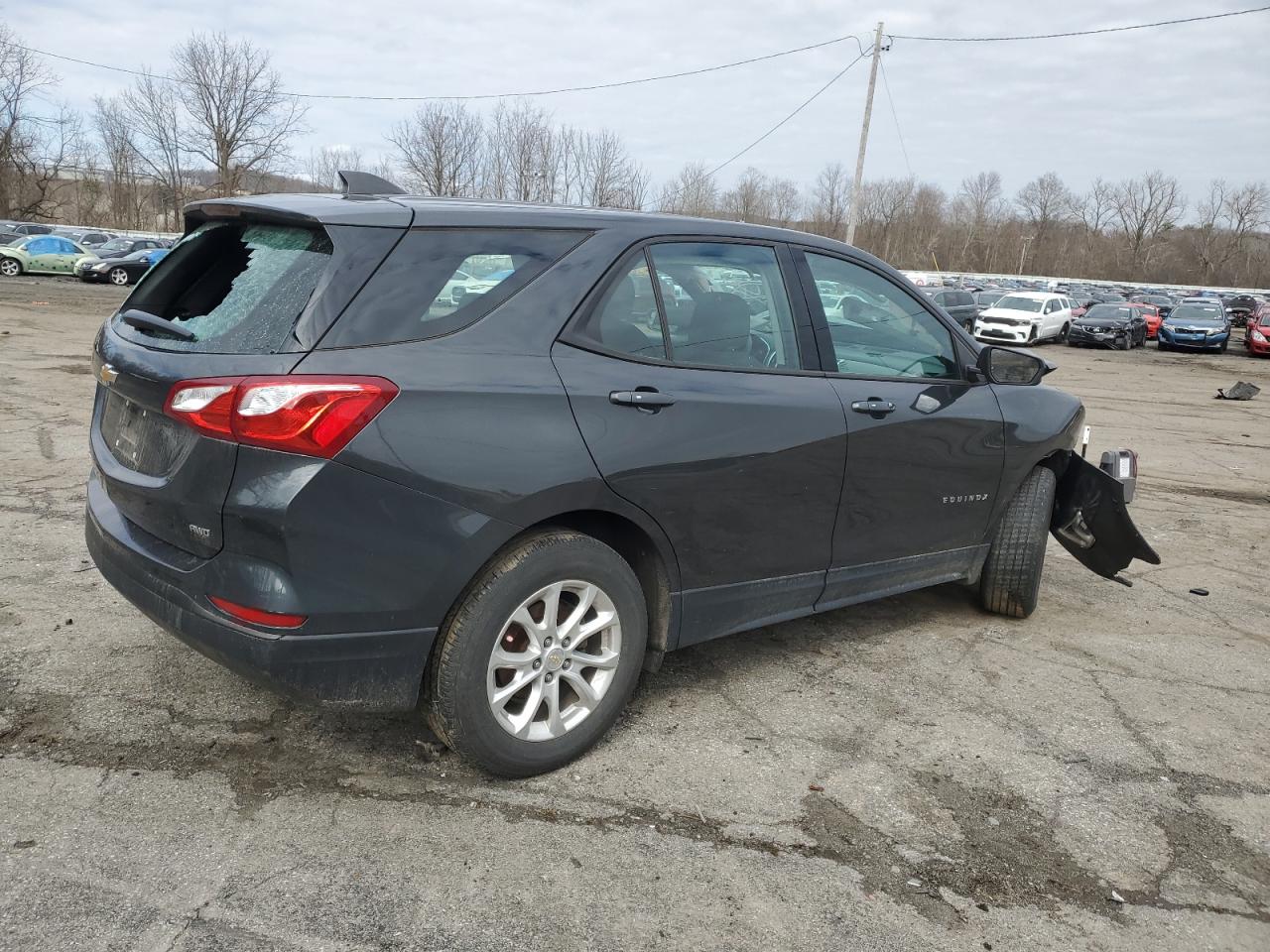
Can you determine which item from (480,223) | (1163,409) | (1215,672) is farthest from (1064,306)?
(480,223)

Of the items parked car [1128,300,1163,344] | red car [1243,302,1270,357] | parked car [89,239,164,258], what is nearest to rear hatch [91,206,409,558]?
red car [1243,302,1270,357]

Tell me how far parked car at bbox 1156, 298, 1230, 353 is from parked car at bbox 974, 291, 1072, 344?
9.97ft

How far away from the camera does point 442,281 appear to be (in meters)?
2.90

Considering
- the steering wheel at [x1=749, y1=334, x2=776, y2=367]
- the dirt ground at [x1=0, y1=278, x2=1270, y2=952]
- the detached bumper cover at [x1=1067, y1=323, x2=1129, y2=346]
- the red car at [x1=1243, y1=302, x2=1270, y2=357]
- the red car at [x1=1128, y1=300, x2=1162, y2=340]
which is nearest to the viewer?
the dirt ground at [x1=0, y1=278, x2=1270, y2=952]

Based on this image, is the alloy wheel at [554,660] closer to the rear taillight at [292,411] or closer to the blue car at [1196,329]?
the rear taillight at [292,411]

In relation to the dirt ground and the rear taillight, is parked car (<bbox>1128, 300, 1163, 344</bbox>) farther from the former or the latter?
the rear taillight

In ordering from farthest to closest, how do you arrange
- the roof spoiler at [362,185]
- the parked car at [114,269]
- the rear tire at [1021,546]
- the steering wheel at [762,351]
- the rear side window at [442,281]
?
1. the parked car at [114,269]
2. the rear tire at [1021,546]
3. the steering wheel at [762,351]
4. the roof spoiler at [362,185]
5. the rear side window at [442,281]

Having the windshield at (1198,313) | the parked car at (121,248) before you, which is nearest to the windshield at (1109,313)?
the windshield at (1198,313)

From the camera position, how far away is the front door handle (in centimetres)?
383

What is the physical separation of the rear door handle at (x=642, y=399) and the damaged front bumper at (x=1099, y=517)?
2.85m

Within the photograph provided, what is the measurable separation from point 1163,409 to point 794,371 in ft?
46.1

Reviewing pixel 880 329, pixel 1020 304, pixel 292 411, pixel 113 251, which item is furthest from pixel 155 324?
pixel 113 251

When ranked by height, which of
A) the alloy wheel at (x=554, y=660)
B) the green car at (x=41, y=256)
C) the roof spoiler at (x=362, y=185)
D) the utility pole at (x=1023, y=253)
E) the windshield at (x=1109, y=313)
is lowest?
the alloy wheel at (x=554, y=660)

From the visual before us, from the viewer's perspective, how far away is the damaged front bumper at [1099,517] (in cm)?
500
